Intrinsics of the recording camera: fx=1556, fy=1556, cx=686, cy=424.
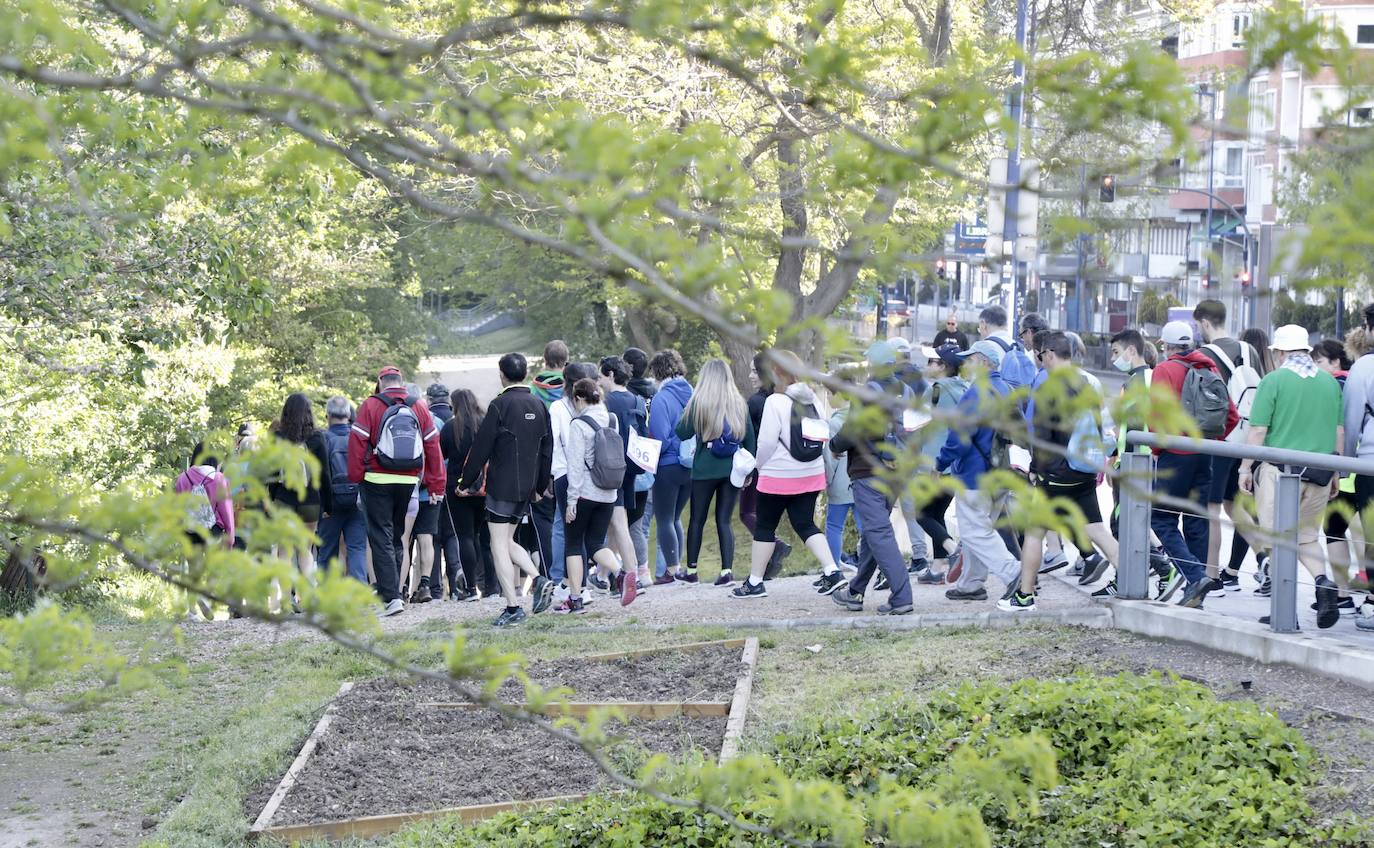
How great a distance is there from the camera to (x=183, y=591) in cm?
358

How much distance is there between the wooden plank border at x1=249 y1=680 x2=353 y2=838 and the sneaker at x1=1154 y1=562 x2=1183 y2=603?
478 cm

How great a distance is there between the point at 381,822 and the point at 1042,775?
3.31 metres

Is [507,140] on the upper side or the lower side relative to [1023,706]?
upper

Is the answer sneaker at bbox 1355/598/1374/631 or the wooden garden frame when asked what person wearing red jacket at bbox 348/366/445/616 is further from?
sneaker at bbox 1355/598/1374/631

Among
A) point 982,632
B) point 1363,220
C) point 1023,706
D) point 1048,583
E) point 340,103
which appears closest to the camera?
point 1363,220

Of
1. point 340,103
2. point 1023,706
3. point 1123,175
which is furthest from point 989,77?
point 1023,706

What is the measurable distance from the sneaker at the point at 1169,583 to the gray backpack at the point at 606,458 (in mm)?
3823

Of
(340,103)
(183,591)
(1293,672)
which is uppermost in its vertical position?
(340,103)

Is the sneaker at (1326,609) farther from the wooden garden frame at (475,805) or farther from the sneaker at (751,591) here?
the sneaker at (751,591)

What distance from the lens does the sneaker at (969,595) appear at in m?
10.6

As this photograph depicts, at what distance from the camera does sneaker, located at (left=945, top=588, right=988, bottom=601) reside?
10570mm

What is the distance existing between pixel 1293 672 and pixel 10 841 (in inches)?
240

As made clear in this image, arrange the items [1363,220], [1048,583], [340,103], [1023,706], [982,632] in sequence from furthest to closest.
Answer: [1048,583] → [982,632] → [1023,706] → [340,103] → [1363,220]

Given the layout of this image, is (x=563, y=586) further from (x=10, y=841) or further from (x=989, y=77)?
(x=989, y=77)
